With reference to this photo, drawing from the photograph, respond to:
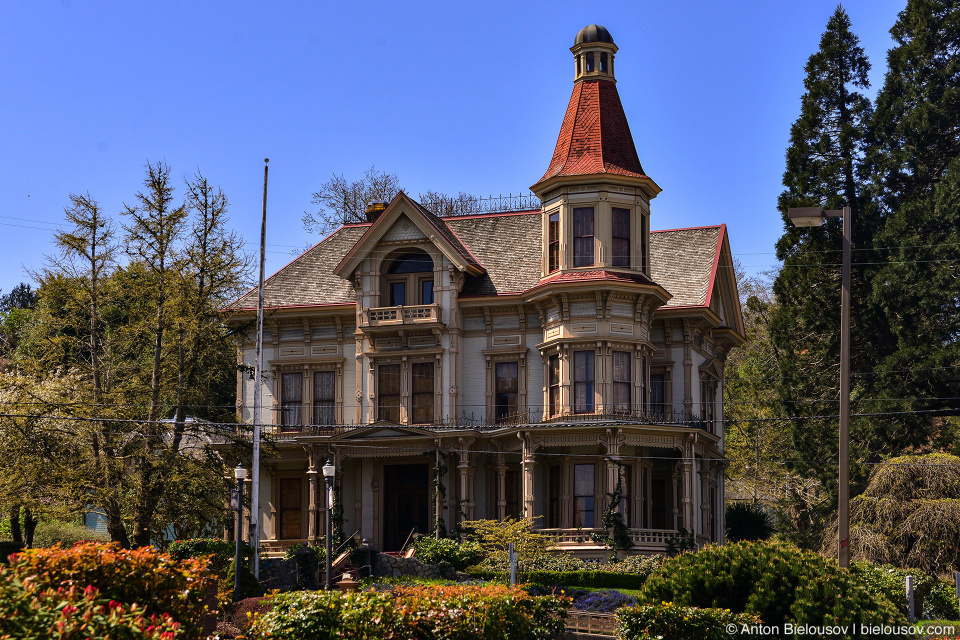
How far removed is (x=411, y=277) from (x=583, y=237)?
6392mm

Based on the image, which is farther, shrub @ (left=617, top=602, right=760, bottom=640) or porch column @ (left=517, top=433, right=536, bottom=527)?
porch column @ (left=517, top=433, right=536, bottom=527)

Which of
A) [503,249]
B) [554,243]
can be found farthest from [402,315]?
[554,243]

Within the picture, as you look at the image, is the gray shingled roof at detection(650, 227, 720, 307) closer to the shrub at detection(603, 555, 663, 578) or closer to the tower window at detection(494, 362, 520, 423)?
the tower window at detection(494, 362, 520, 423)

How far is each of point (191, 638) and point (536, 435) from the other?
2415 cm

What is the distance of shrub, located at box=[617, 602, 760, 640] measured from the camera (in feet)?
55.0

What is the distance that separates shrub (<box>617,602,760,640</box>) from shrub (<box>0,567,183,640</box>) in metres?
7.59

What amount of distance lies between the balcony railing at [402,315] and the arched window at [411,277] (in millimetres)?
900

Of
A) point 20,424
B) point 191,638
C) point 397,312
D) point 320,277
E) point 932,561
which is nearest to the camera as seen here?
point 191,638

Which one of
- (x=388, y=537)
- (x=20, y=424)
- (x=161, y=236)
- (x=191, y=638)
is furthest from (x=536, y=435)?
(x=191, y=638)

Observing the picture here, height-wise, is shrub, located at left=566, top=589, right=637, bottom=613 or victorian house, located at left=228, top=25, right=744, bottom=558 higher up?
victorian house, located at left=228, top=25, right=744, bottom=558

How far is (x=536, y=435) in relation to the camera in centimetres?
3712

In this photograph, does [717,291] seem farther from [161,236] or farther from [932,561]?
[161,236]

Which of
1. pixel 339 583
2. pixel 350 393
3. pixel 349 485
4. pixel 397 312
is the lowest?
pixel 339 583

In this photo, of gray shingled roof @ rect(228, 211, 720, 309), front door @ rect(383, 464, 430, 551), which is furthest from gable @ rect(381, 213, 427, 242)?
front door @ rect(383, 464, 430, 551)
